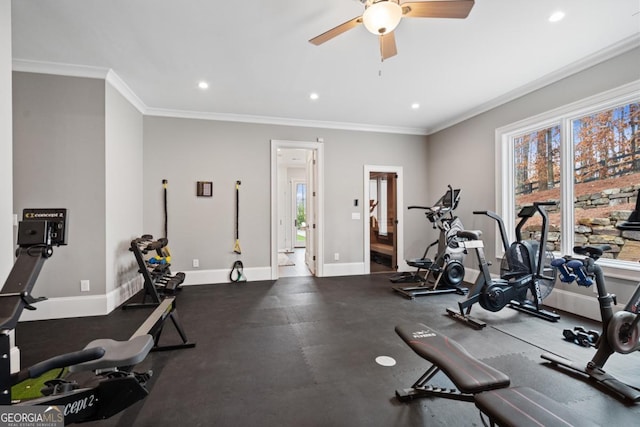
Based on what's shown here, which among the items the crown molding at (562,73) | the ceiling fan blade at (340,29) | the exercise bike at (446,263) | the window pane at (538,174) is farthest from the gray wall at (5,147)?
the window pane at (538,174)

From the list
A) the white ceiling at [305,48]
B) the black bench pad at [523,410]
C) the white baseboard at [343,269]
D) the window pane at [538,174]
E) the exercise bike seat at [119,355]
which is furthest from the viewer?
the white baseboard at [343,269]

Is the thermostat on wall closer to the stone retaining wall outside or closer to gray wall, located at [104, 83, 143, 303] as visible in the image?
gray wall, located at [104, 83, 143, 303]

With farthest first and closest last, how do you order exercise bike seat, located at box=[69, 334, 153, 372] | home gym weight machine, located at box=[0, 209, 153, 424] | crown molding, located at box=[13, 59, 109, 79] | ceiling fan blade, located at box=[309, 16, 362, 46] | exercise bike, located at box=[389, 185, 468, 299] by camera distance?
exercise bike, located at box=[389, 185, 468, 299] < crown molding, located at box=[13, 59, 109, 79] < ceiling fan blade, located at box=[309, 16, 362, 46] < exercise bike seat, located at box=[69, 334, 153, 372] < home gym weight machine, located at box=[0, 209, 153, 424]

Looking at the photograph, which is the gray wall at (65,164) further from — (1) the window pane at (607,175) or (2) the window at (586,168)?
(1) the window pane at (607,175)

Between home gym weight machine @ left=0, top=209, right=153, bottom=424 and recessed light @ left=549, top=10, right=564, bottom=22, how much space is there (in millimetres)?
4111

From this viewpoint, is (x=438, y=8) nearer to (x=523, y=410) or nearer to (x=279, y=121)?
(x=523, y=410)

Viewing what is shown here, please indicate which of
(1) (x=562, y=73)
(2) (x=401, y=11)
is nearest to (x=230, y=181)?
(2) (x=401, y=11)

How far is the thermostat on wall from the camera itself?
16.4ft

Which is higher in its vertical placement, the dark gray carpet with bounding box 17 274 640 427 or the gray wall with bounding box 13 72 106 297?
the gray wall with bounding box 13 72 106 297

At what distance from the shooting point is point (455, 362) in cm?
162

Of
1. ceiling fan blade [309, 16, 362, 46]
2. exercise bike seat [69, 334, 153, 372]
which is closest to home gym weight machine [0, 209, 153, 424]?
exercise bike seat [69, 334, 153, 372]

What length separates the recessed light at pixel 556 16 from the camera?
251cm

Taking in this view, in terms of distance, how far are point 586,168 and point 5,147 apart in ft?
18.9

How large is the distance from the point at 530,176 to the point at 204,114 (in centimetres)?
533
